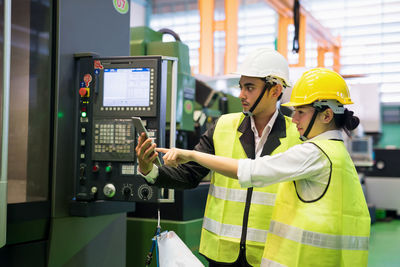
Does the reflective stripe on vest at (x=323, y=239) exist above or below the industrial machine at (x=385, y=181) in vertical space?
above

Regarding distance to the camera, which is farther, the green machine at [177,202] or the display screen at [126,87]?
the green machine at [177,202]

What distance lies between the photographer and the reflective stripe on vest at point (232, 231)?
6.60 ft

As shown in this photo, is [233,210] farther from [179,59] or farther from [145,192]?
[179,59]

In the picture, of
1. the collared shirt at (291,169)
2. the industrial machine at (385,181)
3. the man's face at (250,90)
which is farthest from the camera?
the industrial machine at (385,181)

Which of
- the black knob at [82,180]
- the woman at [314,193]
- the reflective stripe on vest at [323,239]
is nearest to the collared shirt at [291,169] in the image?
the woman at [314,193]

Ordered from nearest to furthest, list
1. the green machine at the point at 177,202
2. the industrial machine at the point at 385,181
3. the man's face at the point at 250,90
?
the man's face at the point at 250,90, the green machine at the point at 177,202, the industrial machine at the point at 385,181

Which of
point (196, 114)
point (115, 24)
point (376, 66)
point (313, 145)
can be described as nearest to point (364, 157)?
point (376, 66)

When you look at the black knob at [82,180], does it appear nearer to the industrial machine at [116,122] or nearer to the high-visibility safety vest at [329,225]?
the industrial machine at [116,122]

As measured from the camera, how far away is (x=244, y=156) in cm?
212

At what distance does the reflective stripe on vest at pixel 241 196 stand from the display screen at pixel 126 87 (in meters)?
0.68

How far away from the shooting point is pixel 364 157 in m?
8.39

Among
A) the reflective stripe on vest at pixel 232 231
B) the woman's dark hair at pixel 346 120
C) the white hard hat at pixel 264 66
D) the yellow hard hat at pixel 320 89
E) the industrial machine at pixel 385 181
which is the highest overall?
the white hard hat at pixel 264 66

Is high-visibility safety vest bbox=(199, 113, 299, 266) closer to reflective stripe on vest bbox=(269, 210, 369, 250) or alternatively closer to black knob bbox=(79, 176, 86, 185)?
reflective stripe on vest bbox=(269, 210, 369, 250)

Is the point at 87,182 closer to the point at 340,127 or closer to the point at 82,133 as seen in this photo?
the point at 82,133
